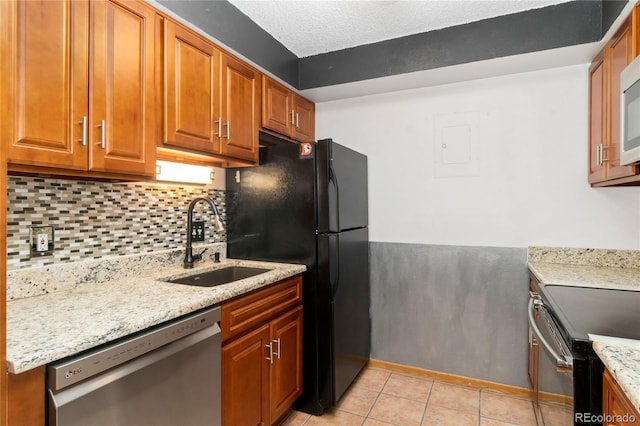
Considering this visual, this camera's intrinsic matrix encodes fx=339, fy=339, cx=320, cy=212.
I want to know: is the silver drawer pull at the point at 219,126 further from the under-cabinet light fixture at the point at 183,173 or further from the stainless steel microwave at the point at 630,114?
the stainless steel microwave at the point at 630,114

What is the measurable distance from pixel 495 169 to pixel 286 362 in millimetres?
1931

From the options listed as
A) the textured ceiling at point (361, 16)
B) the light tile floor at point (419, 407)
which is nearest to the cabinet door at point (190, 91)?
the textured ceiling at point (361, 16)

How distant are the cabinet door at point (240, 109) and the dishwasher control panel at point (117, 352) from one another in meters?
1.02

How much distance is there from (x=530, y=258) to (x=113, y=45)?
8.81 feet

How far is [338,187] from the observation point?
2201 mm

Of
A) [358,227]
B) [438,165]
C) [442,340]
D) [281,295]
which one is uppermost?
[438,165]

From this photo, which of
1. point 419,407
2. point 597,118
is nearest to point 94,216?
point 419,407

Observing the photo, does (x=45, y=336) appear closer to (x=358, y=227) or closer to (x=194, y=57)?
(x=194, y=57)

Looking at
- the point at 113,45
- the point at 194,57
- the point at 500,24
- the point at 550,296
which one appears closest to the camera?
the point at 113,45

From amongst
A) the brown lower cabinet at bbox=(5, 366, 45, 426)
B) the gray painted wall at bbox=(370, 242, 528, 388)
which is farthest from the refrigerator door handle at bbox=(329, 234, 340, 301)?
the brown lower cabinet at bbox=(5, 366, 45, 426)

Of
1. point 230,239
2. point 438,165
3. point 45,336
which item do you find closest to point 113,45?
point 45,336

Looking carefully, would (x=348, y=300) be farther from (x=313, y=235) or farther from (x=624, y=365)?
(x=624, y=365)

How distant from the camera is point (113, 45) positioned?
1408mm

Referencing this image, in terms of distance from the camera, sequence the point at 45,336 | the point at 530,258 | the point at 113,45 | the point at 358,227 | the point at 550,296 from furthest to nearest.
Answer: the point at 358,227
the point at 530,258
the point at 550,296
the point at 113,45
the point at 45,336
